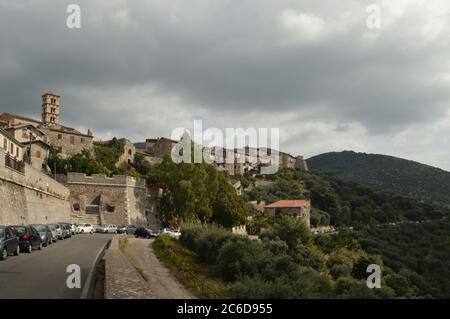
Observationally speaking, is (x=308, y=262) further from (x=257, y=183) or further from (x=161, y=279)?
(x=257, y=183)

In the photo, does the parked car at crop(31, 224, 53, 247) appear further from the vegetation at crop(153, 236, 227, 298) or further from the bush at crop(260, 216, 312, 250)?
the bush at crop(260, 216, 312, 250)

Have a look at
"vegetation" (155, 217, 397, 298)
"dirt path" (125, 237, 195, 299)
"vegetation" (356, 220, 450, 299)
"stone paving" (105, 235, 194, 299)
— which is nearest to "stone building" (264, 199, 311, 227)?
"vegetation" (356, 220, 450, 299)

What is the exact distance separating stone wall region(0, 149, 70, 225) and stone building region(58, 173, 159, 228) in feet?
26.3

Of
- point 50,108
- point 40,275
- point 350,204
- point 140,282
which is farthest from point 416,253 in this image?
point 50,108

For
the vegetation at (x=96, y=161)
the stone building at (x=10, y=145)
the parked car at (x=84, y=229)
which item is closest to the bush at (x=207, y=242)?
the parked car at (x=84, y=229)

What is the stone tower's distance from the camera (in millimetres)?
115938

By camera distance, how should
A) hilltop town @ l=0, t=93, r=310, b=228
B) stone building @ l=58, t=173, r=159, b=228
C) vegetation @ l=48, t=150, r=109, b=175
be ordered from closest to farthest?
hilltop town @ l=0, t=93, r=310, b=228 → stone building @ l=58, t=173, r=159, b=228 → vegetation @ l=48, t=150, r=109, b=175

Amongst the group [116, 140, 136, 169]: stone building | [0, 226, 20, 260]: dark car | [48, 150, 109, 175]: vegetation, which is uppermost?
[116, 140, 136, 169]: stone building

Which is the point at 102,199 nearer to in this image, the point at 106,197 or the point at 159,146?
the point at 106,197

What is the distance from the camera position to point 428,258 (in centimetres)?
6750

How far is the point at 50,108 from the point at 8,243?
105 metres

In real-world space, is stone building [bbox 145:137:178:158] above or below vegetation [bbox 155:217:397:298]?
above

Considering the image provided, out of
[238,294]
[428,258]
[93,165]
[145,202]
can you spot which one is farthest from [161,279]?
[93,165]

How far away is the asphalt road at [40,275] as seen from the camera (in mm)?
11961
